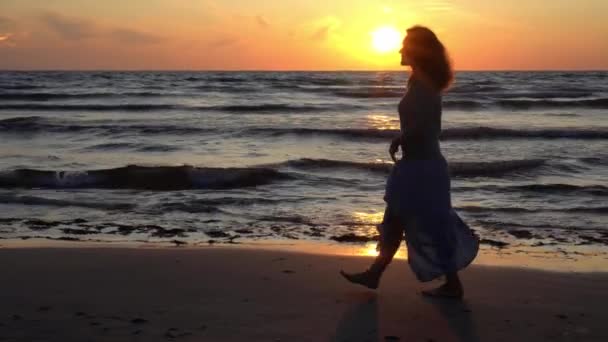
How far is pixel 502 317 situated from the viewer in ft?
14.3

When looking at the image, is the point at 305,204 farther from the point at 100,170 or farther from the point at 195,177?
the point at 100,170

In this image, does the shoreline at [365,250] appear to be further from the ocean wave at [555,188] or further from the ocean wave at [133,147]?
the ocean wave at [133,147]

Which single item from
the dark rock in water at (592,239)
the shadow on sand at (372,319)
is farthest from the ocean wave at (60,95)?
the shadow on sand at (372,319)

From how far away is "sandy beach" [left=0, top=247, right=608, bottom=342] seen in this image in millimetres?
3994

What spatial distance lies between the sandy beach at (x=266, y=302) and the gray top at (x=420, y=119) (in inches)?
39.6

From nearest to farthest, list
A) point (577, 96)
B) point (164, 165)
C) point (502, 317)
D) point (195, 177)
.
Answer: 1. point (502, 317)
2. point (195, 177)
3. point (164, 165)
4. point (577, 96)

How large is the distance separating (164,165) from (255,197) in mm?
3746

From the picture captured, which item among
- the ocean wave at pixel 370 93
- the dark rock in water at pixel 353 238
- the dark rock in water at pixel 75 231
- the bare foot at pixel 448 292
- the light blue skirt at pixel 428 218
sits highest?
the ocean wave at pixel 370 93

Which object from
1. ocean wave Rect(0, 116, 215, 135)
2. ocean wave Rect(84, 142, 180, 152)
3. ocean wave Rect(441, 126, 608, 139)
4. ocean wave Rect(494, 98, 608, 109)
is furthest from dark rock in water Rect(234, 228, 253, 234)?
ocean wave Rect(494, 98, 608, 109)

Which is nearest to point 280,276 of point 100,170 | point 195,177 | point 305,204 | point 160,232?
point 160,232

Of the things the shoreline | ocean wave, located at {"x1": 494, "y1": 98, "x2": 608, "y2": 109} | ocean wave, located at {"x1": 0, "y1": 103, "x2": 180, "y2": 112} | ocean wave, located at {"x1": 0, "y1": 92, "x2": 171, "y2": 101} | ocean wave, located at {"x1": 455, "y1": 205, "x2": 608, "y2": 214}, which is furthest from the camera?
ocean wave, located at {"x1": 0, "y1": 92, "x2": 171, "y2": 101}

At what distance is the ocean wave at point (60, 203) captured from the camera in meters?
9.16

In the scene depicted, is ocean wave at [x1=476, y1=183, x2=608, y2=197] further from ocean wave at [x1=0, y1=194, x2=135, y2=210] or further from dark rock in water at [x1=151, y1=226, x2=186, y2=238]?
ocean wave at [x1=0, y1=194, x2=135, y2=210]

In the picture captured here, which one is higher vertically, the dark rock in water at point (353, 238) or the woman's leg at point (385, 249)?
the woman's leg at point (385, 249)
